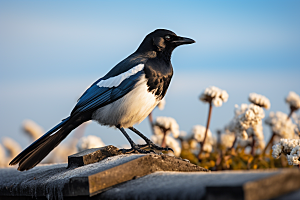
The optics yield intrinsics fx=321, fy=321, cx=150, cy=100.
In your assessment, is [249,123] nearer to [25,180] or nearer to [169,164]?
[169,164]

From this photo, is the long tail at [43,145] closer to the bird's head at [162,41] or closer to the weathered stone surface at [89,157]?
the weathered stone surface at [89,157]

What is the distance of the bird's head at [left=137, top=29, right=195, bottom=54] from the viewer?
10.0 ft

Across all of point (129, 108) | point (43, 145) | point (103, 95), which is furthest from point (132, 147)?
point (43, 145)

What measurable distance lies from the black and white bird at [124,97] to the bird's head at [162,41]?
8cm

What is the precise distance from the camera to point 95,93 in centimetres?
289

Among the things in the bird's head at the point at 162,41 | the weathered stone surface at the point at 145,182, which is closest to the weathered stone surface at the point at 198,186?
the weathered stone surface at the point at 145,182

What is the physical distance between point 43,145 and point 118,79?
2.75 feet

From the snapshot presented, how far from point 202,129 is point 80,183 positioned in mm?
2984

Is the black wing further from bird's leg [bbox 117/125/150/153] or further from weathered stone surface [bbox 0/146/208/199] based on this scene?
weathered stone surface [bbox 0/146/208/199]

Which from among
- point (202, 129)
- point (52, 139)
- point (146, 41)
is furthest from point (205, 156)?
point (52, 139)

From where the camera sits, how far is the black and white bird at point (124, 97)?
108 inches

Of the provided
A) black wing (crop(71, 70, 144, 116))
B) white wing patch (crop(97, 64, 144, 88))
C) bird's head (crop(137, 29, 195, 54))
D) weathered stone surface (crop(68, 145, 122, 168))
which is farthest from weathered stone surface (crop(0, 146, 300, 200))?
bird's head (crop(137, 29, 195, 54))

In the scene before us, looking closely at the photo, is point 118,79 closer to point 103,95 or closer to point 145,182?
point 103,95

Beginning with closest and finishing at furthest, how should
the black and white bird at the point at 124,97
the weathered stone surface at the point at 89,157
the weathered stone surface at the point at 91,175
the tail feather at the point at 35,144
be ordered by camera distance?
the weathered stone surface at the point at 91,175 → the weathered stone surface at the point at 89,157 → the tail feather at the point at 35,144 → the black and white bird at the point at 124,97
